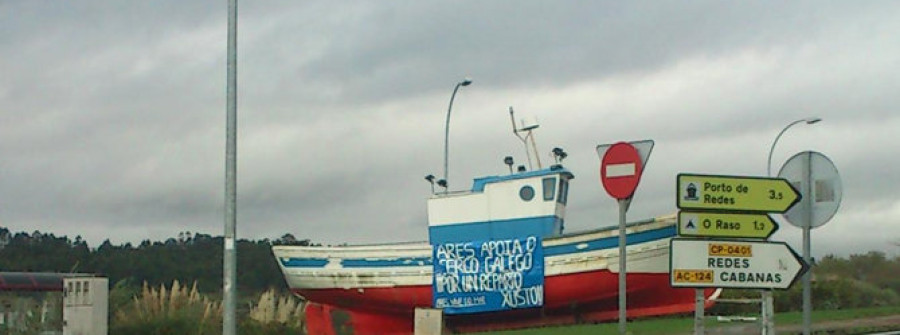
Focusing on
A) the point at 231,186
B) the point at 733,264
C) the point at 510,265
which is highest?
the point at 231,186

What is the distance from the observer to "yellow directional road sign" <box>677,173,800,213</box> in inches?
520

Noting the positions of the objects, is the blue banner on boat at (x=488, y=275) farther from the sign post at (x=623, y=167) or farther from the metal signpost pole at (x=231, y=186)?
the sign post at (x=623, y=167)

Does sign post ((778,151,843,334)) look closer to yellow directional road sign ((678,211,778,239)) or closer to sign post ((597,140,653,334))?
yellow directional road sign ((678,211,778,239))

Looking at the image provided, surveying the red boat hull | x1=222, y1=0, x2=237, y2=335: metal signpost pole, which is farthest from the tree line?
x1=222, y1=0, x2=237, y2=335: metal signpost pole

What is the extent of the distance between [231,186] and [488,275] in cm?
1579

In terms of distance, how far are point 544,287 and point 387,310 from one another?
18.7ft

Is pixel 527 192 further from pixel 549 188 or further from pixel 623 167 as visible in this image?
pixel 623 167

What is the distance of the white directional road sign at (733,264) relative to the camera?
44.1 feet

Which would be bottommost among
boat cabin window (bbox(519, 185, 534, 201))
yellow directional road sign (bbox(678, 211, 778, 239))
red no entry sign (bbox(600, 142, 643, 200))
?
yellow directional road sign (bbox(678, 211, 778, 239))

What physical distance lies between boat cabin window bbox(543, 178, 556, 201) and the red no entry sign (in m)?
16.4

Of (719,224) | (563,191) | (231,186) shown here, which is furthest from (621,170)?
(563,191)

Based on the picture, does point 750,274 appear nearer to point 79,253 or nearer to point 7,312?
point 7,312

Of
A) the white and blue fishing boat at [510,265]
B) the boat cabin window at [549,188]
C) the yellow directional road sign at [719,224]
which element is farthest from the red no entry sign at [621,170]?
the boat cabin window at [549,188]

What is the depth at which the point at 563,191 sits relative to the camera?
32.9m
